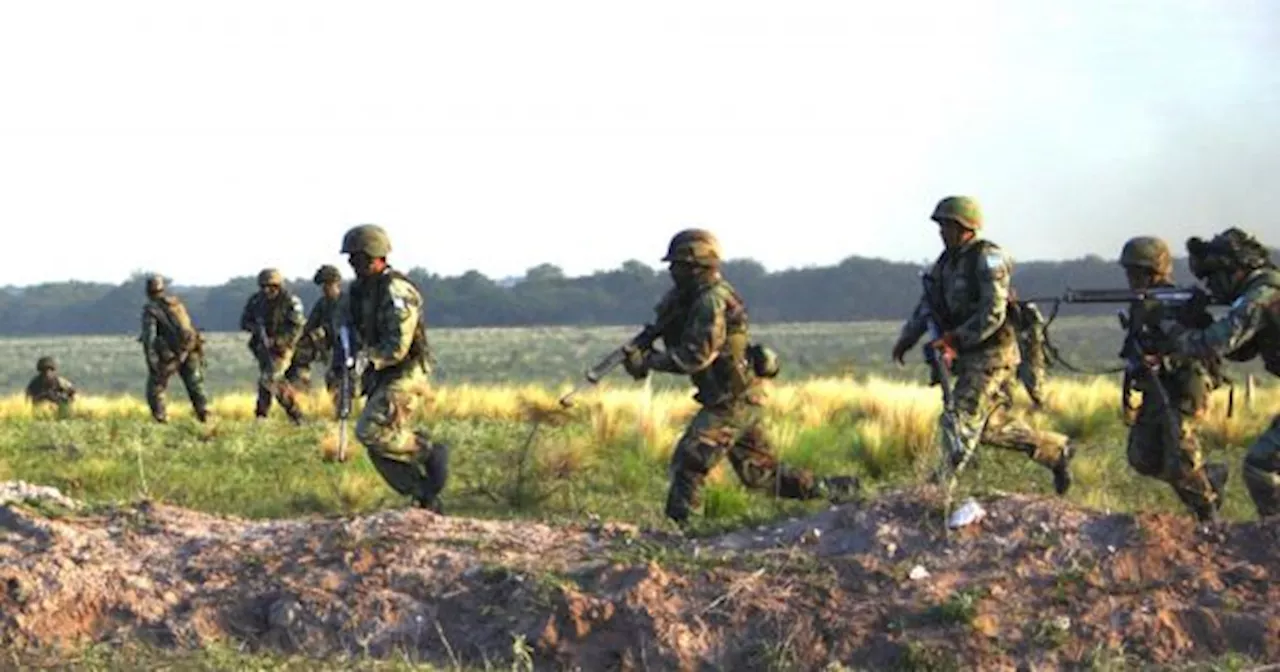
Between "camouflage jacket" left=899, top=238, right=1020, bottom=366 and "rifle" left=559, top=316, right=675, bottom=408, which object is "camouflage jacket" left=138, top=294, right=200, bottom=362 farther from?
"camouflage jacket" left=899, top=238, right=1020, bottom=366

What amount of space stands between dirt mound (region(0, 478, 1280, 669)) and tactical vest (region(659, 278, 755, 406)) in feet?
6.07

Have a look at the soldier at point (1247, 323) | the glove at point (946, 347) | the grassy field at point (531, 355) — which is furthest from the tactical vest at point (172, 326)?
the grassy field at point (531, 355)

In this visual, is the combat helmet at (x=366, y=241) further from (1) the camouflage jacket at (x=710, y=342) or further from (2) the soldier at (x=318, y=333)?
(2) the soldier at (x=318, y=333)

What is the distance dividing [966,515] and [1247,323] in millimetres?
2171

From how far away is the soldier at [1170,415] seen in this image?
9.41 m

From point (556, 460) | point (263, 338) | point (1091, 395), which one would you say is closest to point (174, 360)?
point (263, 338)

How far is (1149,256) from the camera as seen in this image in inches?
381

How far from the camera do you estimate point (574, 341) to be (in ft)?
192

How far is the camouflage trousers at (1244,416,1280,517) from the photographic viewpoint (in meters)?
8.79

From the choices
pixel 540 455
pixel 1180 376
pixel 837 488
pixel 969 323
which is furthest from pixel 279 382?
pixel 1180 376

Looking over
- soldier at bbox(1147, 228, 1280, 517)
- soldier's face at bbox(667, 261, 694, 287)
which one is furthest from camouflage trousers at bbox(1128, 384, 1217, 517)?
soldier's face at bbox(667, 261, 694, 287)

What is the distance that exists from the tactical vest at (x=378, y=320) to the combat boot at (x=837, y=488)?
8.12 feet

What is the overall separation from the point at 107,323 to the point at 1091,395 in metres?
66.5

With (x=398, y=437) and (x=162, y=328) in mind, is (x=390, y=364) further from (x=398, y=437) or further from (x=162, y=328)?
(x=162, y=328)
